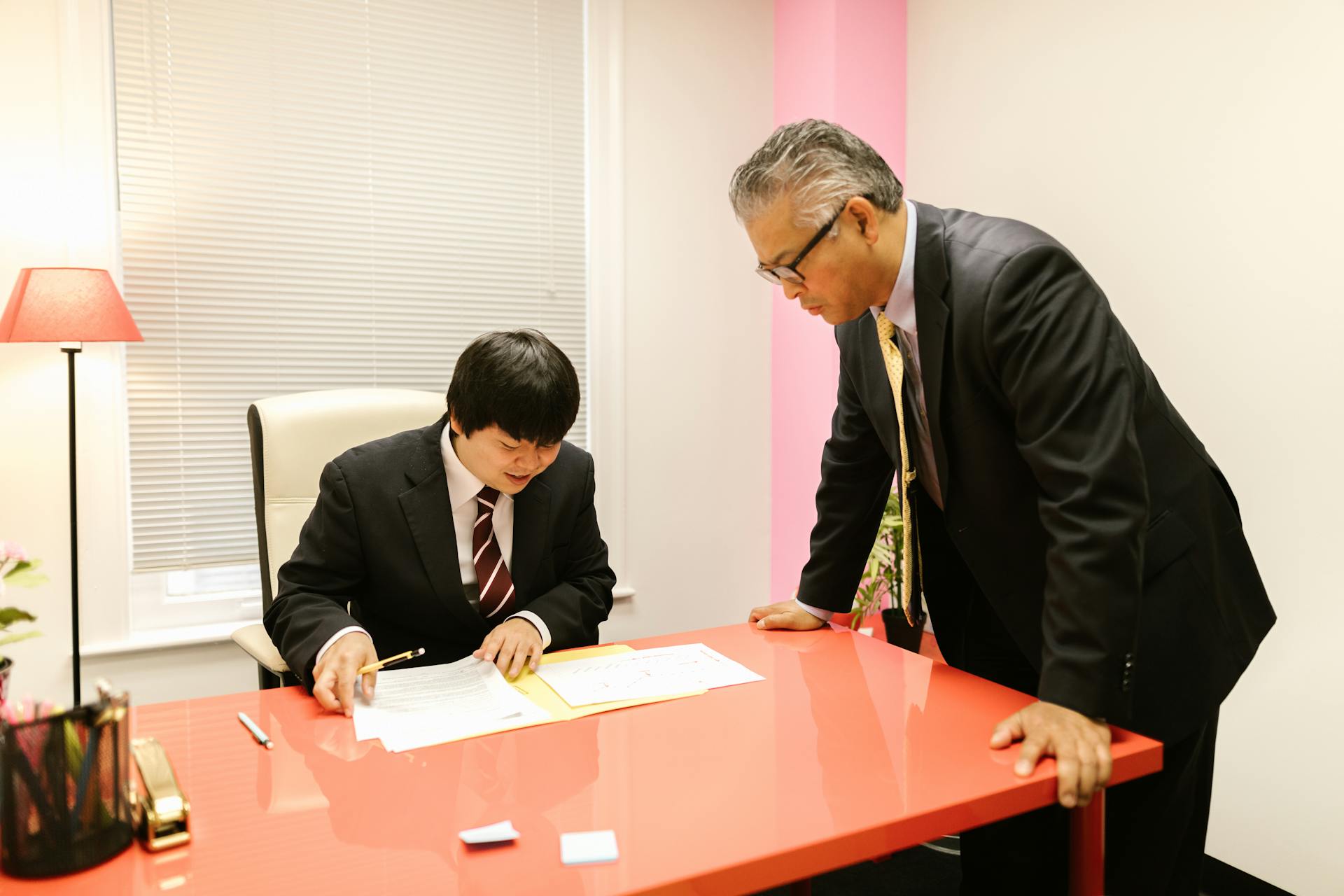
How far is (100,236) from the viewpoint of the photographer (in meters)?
2.61

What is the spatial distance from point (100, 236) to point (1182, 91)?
2.83 metres

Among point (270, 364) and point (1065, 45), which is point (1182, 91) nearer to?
point (1065, 45)

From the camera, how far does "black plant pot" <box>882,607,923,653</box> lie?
2598 mm

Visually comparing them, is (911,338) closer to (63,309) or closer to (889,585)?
(889,585)

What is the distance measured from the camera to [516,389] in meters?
1.57

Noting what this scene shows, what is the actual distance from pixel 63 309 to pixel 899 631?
2275 millimetres

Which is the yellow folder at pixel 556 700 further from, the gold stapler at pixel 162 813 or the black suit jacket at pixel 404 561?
the gold stapler at pixel 162 813

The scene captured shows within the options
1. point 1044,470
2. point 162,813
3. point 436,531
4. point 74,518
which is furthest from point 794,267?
point 74,518

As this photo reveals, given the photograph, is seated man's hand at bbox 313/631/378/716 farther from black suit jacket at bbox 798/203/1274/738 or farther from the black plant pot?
the black plant pot

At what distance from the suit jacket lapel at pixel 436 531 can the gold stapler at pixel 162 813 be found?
0.67m

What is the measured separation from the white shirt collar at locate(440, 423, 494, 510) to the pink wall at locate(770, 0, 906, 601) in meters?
1.80

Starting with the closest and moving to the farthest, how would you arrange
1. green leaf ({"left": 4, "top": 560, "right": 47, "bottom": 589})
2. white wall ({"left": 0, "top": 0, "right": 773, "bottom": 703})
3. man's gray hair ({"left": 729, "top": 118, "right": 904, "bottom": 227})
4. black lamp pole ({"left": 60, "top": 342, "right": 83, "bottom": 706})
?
man's gray hair ({"left": 729, "top": 118, "right": 904, "bottom": 227}) < green leaf ({"left": 4, "top": 560, "right": 47, "bottom": 589}) < black lamp pole ({"left": 60, "top": 342, "right": 83, "bottom": 706}) < white wall ({"left": 0, "top": 0, "right": 773, "bottom": 703})

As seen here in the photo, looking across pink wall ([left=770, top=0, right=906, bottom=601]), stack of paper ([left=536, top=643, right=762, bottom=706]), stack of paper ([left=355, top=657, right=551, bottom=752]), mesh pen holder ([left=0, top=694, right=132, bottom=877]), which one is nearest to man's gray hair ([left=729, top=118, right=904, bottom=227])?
stack of paper ([left=536, top=643, right=762, bottom=706])

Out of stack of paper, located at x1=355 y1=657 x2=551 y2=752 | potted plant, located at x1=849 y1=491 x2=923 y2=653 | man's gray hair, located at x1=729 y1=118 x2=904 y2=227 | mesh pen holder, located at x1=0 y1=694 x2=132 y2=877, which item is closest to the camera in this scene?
mesh pen holder, located at x1=0 y1=694 x2=132 y2=877
